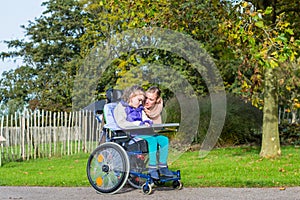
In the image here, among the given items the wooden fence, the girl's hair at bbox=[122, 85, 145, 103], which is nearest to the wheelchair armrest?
the girl's hair at bbox=[122, 85, 145, 103]

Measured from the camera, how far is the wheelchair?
Result: 7.75 meters

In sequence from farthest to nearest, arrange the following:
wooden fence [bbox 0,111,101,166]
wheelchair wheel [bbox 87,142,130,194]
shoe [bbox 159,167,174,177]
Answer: wooden fence [bbox 0,111,101,166] < shoe [bbox 159,167,174,177] < wheelchair wheel [bbox 87,142,130,194]

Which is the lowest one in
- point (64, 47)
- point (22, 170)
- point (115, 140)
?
point (22, 170)

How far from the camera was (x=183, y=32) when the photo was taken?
14922 mm

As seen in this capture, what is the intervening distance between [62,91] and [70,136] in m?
22.5

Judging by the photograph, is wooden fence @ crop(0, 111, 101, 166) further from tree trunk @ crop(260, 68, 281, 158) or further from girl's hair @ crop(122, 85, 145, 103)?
girl's hair @ crop(122, 85, 145, 103)

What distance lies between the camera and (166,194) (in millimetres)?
7727

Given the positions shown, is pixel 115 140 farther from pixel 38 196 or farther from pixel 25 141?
pixel 25 141

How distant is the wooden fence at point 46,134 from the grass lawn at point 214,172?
0.62 metres

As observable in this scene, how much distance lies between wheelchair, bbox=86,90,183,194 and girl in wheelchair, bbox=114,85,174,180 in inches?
3.5

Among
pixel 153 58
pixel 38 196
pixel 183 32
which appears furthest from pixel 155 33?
pixel 38 196

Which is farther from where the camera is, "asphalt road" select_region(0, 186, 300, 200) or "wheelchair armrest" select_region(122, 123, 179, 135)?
"wheelchair armrest" select_region(122, 123, 179, 135)

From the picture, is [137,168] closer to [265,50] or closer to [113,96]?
[113,96]

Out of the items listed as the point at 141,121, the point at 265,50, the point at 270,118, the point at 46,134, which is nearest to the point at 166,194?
the point at 141,121
